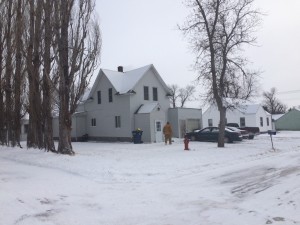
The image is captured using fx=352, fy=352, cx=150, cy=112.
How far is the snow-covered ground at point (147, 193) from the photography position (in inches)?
271

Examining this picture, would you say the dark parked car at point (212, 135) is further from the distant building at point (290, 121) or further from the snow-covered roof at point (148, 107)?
the distant building at point (290, 121)

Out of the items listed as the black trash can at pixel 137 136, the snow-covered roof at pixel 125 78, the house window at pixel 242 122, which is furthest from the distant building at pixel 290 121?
the black trash can at pixel 137 136

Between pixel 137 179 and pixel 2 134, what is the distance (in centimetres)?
1688

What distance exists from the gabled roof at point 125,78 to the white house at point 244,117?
15220 millimetres

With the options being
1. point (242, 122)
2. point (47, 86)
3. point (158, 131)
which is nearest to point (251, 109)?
point (242, 122)

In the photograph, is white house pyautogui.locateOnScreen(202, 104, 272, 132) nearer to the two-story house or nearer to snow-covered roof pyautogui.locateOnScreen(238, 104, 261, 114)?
snow-covered roof pyautogui.locateOnScreen(238, 104, 261, 114)

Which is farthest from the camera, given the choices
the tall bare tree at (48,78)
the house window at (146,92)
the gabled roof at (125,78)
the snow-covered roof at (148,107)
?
the house window at (146,92)

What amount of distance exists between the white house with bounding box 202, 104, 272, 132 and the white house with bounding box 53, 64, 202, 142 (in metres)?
14.8

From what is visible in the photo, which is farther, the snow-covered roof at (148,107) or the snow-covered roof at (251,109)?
the snow-covered roof at (251,109)

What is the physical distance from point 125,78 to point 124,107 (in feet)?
13.3

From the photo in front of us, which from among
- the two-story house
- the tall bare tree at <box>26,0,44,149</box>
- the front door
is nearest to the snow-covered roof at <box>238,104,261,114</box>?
the two-story house

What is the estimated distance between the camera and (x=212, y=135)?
1200 inches

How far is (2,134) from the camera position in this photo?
25.3 m

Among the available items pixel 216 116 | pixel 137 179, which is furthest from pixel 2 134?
pixel 216 116
